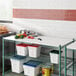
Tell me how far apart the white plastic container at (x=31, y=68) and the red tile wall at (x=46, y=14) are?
1.00 meters

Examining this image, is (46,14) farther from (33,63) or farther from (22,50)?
(33,63)

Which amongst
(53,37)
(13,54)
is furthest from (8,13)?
(53,37)

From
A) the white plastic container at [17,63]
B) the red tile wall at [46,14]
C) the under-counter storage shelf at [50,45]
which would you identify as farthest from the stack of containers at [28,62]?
the red tile wall at [46,14]

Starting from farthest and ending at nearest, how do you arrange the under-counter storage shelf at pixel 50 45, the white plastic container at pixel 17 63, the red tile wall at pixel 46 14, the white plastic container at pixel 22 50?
the white plastic container at pixel 17 63
the white plastic container at pixel 22 50
the red tile wall at pixel 46 14
the under-counter storage shelf at pixel 50 45

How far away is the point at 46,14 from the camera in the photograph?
4.24 meters

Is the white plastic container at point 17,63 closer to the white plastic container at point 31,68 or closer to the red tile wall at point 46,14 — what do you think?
the white plastic container at point 31,68

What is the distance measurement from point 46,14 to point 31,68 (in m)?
1.17

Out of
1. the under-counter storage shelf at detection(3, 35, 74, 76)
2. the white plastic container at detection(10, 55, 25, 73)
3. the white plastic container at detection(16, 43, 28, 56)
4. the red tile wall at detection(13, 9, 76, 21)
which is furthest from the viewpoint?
the white plastic container at detection(10, 55, 25, 73)

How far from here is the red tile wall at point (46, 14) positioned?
13.1ft

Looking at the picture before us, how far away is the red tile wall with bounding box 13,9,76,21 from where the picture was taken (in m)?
3.99

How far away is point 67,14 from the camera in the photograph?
401cm

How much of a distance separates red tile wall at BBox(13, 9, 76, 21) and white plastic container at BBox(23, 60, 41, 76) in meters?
1.00

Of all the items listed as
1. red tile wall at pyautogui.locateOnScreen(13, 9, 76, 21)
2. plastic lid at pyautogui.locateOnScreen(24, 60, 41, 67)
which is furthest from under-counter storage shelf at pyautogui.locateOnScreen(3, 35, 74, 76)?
red tile wall at pyautogui.locateOnScreen(13, 9, 76, 21)

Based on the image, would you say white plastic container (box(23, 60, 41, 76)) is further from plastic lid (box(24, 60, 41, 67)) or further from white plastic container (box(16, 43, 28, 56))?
white plastic container (box(16, 43, 28, 56))
